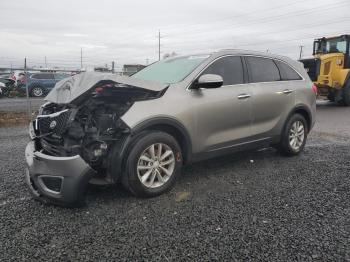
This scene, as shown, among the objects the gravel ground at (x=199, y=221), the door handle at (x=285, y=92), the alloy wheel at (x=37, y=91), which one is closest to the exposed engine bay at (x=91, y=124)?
the gravel ground at (x=199, y=221)

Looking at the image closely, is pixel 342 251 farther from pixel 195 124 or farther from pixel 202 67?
pixel 202 67

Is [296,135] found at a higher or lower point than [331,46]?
lower

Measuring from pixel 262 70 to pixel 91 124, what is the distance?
286 centimetres

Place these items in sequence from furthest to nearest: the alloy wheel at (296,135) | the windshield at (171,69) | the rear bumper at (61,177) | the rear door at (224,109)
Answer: the alloy wheel at (296,135) < the windshield at (171,69) < the rear door at (224,109) < the rear bumper at (61,177)

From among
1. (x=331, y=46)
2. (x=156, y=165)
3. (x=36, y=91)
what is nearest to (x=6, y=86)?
(x=36, y=91)

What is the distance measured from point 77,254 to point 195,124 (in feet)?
6.67

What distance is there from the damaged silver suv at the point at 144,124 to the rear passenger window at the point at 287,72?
684 mm

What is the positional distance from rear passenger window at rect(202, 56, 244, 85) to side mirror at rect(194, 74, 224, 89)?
310mm

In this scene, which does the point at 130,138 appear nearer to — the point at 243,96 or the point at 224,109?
the point at 224,109

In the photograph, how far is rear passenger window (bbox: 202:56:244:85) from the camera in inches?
174

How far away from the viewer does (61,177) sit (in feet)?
10.7

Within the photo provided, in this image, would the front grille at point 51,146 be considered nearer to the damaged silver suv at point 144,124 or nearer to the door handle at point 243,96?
the damaged silver suv at point 144,124

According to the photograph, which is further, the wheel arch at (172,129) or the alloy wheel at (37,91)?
the alloy wheel at (37,91)

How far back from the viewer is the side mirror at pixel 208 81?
3965 mm
